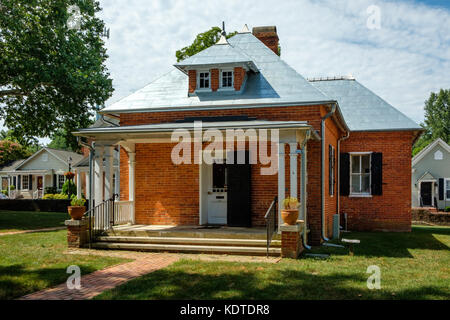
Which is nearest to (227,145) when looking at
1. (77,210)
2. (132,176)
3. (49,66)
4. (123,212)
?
(132,176)

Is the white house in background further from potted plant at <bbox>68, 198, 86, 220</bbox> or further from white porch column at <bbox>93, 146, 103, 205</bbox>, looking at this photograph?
potted plant at <bbox>68, 198, 86, 220</bbox>

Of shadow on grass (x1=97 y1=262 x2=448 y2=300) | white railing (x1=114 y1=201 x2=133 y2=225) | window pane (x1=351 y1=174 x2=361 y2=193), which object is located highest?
window pane (x1=351 y1=174 x2=361 y2=193)

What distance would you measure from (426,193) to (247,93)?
85.5 feet

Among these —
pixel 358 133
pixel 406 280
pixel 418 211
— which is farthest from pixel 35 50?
pixel 418 211

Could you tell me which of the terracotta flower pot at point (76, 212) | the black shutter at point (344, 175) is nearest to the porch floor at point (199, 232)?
the terracotta flower pot at point (76, 212)

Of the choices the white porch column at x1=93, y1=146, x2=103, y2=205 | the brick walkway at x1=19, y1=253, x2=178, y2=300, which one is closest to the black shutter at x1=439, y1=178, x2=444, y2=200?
the brick walkway at x1=19, y1=253, x2=178, y2=300

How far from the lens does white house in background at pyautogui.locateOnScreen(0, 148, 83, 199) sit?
42875 mm

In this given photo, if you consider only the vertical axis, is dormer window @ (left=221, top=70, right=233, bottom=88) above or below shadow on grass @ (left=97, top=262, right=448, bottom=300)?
above

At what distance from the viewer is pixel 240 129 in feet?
34.5

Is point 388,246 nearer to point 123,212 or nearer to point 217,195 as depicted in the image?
point 217,195

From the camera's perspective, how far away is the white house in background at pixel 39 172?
141 feet

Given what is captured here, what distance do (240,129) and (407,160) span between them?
32.1ft

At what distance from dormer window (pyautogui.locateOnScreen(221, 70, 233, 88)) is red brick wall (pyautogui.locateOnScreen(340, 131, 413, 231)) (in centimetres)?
665

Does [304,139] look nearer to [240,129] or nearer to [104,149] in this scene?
[240,129]
